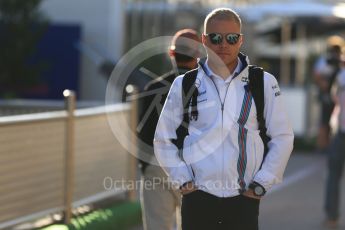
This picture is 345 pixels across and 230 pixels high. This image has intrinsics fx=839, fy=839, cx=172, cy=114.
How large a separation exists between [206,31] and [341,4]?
21456 millimetres

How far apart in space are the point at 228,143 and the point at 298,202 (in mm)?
6446

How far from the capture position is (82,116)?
26.8 ft

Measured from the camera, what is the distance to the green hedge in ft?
25.3

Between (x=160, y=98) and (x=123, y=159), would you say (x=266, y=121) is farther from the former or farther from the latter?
(x=123, y=159)

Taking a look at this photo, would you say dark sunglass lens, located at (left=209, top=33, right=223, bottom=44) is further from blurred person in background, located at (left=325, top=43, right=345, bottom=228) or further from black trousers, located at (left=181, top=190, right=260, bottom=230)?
blurred person in background, located at (left=325, top=43, right=345, bottom=228)

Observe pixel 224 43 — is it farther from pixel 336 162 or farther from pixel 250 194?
pixel 336 162

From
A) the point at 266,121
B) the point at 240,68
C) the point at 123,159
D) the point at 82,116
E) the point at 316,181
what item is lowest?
the point at 316,181

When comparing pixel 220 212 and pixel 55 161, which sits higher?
pixel 220 212

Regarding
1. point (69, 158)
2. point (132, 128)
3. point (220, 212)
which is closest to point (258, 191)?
point (220, 212)

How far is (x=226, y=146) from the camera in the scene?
444cm

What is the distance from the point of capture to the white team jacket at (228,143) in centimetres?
443

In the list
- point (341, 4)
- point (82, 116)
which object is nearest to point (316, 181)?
point (82, 116)

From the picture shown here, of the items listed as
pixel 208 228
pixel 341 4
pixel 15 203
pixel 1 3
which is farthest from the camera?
pixel 341 4

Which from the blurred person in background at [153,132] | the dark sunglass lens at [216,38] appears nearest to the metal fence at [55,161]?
the blurred person in background at [153,132]
